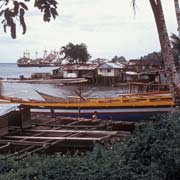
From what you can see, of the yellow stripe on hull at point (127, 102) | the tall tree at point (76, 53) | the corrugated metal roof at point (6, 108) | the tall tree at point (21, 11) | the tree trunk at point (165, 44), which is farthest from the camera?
the tall tree at point (76, 53)

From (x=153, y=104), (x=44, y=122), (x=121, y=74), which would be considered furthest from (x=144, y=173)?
(x=121, y=74)

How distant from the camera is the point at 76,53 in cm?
11812

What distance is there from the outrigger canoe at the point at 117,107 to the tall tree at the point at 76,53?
302 ft

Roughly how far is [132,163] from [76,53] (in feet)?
372

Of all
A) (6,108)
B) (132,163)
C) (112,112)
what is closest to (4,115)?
(6,108)

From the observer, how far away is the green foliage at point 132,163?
15.9ft

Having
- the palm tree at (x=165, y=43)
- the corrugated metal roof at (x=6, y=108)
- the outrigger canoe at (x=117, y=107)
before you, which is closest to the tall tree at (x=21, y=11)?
the palm tree at (x=165, y=43)

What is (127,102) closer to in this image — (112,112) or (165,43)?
(112,112)

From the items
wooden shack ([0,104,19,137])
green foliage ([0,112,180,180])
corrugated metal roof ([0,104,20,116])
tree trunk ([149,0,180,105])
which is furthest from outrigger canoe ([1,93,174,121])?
green foliage ([0,112,180,180])

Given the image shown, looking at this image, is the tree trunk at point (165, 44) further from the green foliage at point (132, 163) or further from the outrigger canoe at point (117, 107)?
the outrigger canoe at point (117, 107)

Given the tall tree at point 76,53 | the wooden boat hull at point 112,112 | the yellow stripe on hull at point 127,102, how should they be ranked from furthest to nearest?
the tall tree at point 76,53 < the wooden boat hull at point 112,112 < the yellow stripe on hull at point 127,102

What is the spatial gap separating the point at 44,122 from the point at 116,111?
7.90m

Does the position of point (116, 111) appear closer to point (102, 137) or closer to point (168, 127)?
point (102, 137)

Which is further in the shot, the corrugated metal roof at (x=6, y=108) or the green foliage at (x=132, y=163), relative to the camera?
the corrugated metal roof at (x=6, y=108)
